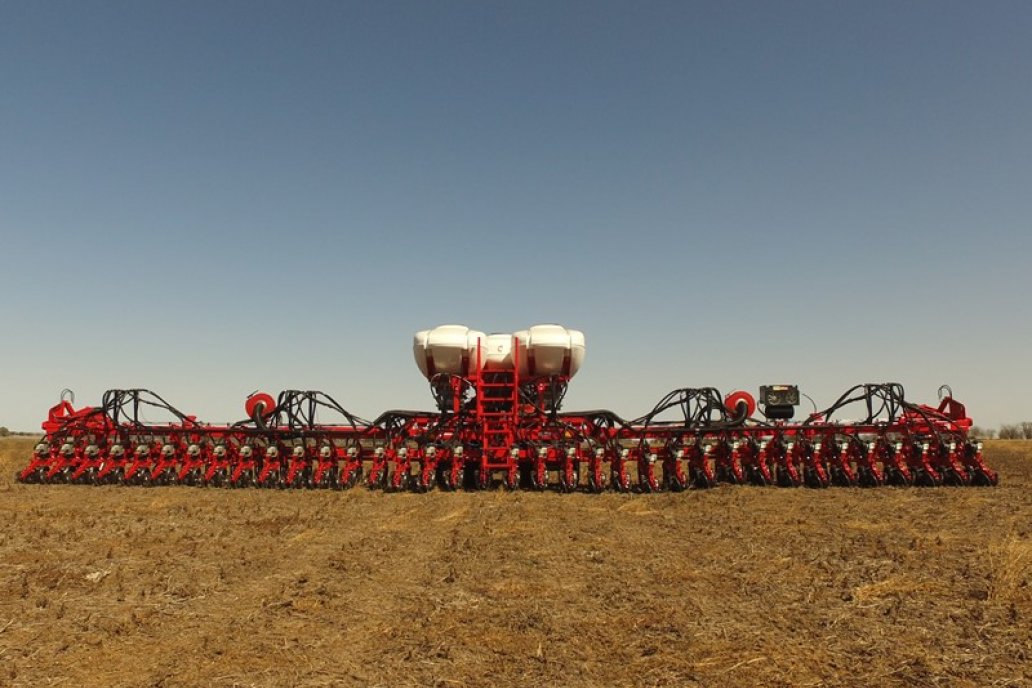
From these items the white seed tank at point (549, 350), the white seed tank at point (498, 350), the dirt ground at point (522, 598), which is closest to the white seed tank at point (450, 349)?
the white seed tank at point (498, 350)

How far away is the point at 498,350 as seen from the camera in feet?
55.2

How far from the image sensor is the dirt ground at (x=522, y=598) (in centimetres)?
473

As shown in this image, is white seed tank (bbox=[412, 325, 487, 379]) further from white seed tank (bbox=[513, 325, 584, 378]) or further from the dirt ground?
the dirt ground

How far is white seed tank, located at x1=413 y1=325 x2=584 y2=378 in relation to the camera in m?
16.7

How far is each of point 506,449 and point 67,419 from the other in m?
12.7

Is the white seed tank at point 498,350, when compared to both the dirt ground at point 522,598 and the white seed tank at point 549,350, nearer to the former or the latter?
the white seed tank at point 549,350

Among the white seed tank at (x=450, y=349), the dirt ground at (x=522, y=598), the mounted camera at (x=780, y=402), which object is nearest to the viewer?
the dirt ground at (x=522, y=598)

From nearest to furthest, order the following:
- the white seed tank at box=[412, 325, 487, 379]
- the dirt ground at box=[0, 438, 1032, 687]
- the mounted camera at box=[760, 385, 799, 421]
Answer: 1. the dirt ground at box=[0, 438, 1032, 687]
2. the white seed tank at box=[412, 325, 487, 379]
3. the mounted camera at box=[760, 385, 799, 421]

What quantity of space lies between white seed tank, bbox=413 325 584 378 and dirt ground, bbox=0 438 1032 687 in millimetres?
5667

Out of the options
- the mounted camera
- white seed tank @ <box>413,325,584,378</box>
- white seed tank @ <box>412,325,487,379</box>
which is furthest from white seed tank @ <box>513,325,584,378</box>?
the mounted camera

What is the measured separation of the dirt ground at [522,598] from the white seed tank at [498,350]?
5.67m

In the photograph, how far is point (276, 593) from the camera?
674 centimetres

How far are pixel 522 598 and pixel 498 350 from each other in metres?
10.7

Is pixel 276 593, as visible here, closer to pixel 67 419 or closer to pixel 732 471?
pixel 732 471
